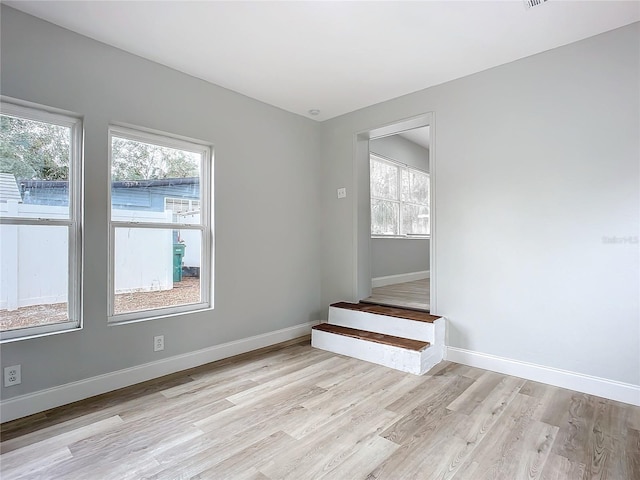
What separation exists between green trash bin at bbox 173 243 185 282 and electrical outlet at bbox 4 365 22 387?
1.25 metres

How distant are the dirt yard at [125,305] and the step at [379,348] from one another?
4.70 feet

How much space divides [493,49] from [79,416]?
416 cm

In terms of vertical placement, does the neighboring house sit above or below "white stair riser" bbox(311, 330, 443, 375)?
above

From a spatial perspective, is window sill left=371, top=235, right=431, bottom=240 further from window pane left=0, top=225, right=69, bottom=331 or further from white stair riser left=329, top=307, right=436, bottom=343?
window pane left=0, top=225, right=69, bottom=331

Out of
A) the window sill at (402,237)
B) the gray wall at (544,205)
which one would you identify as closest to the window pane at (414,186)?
the window sill at (402,237)

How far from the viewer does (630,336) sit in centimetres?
256

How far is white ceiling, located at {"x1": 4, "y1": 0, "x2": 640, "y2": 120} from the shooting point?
92.8 inches

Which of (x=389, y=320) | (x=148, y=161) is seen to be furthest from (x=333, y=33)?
(x=389, y=320)

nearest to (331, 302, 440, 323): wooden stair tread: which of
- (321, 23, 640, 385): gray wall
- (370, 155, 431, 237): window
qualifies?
(321, 23, 640, 385): gray wall

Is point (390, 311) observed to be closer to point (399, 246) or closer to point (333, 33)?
point (333, 33)

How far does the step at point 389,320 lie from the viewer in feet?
11.1

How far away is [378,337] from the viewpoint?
11.6ft

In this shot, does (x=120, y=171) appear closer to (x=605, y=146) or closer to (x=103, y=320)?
(x=103, y=320)

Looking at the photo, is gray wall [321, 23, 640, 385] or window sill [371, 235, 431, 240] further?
window sill [371, 235, 431, 240]
